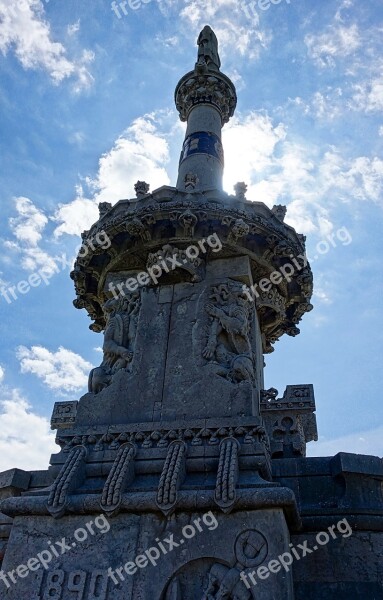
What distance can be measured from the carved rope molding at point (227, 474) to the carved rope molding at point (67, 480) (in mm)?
1996

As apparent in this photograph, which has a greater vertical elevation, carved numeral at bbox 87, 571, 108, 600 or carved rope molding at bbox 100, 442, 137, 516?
carved rope molding at bbox 100, 442, 137, 516

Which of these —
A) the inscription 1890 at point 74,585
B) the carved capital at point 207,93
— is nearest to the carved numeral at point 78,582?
the inscription 1890 at point 74,585

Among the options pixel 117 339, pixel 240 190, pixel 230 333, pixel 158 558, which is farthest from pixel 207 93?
pixel 158 558

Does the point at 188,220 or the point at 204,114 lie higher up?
the point at 204,114

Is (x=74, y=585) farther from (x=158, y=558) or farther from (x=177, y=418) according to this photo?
(x=177, y=418)

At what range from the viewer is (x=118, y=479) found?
7.57m

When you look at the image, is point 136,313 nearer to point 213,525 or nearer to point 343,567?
point 213,525

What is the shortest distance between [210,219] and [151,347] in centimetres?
251

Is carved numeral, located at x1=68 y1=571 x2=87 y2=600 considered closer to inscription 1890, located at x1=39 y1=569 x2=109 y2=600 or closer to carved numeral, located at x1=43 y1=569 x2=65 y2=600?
inscription 1890, located at x1=39 y1=569 x2=109 y2=600

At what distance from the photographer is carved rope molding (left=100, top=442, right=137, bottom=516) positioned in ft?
24.1

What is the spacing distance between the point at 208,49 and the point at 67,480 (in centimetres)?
1457

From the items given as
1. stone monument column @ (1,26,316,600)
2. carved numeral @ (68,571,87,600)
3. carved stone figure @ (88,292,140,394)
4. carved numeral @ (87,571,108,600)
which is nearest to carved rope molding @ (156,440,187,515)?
stone monument column @ (1,26,316,600)

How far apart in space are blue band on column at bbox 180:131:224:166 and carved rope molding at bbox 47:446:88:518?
27.4ft

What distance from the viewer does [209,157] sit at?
1401cm
